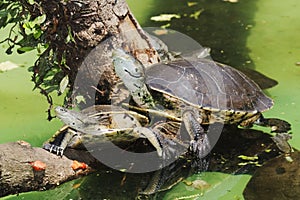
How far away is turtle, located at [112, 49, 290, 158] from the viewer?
88.3 inches

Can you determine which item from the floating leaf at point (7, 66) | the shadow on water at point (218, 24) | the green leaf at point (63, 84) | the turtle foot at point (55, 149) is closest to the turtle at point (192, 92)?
the green leaf at point (63, 84)

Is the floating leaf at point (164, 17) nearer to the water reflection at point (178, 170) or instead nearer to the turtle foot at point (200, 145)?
the water reflection at point (178, 170)

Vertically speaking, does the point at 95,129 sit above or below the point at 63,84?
below

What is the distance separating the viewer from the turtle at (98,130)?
210 cm

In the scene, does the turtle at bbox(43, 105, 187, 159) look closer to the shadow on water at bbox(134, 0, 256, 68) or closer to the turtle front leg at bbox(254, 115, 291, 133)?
the turtle front leg at bbox(254, 115, 291, 133)

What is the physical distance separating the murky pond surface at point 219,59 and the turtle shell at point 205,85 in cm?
27

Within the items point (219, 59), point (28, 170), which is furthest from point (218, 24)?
point (28, 170)

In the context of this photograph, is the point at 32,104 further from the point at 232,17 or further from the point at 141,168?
the point at 232,17

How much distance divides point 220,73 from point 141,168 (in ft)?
1.78

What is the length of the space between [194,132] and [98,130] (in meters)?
0.40

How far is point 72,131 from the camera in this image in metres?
2.15

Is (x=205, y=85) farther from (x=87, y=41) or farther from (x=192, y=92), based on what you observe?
(x=87, y=41)

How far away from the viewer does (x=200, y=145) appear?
7.50ft

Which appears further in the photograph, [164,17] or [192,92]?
[164,17]
